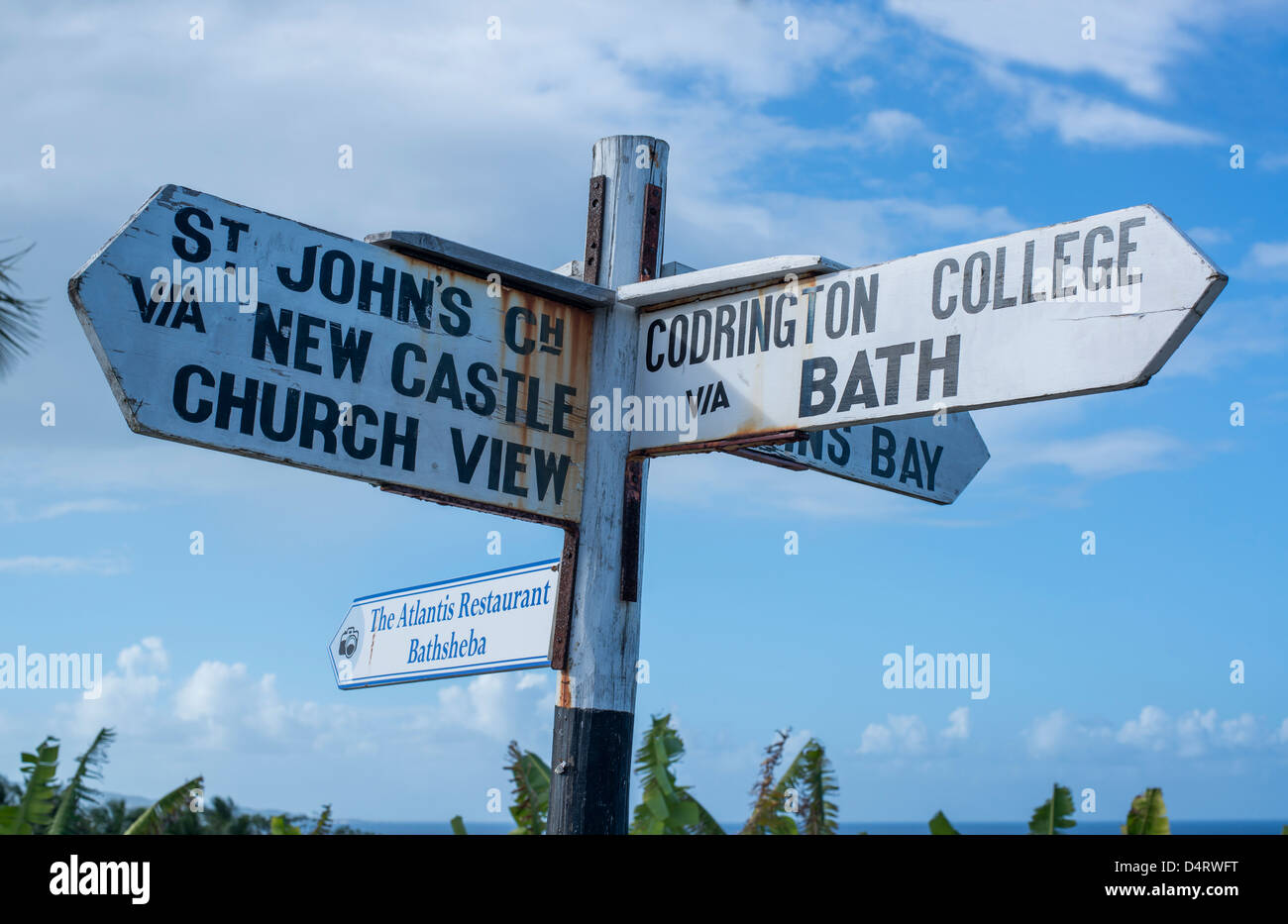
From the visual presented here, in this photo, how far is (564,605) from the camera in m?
3.84

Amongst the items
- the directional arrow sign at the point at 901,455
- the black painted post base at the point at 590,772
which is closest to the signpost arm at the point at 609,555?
the black painted post base at the point at 590,772

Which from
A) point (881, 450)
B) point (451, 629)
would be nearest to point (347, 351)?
point (451, 629)

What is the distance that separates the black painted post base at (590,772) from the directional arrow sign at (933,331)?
825 millimetres

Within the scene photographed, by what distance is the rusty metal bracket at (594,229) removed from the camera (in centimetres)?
415

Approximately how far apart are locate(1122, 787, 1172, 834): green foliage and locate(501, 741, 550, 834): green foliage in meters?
3.35

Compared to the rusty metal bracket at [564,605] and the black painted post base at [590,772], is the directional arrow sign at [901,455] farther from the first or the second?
the black painted post base at [590,772]

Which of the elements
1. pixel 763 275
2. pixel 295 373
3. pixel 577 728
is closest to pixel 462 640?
pixel 577 728

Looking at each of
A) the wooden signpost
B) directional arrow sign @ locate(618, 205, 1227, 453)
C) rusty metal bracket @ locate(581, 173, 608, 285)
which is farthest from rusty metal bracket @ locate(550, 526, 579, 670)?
rusty metal bracket @ locate(581, 173, 608, 285)

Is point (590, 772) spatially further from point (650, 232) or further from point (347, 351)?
point (650, 232)

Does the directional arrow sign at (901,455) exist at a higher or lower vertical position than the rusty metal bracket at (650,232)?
lower
